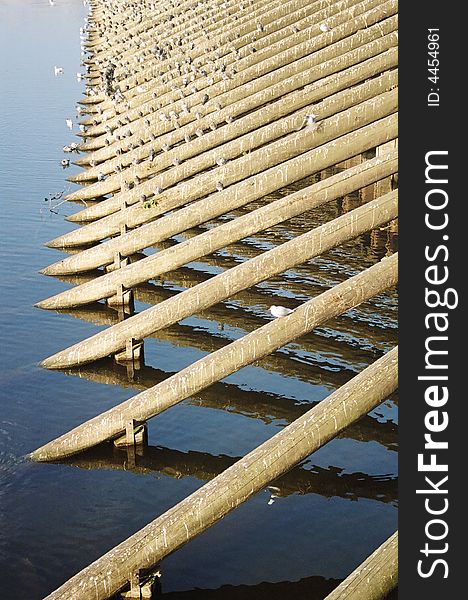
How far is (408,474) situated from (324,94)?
12838 mm

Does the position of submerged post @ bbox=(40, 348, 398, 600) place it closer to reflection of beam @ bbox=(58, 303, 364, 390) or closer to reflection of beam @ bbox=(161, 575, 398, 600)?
reflection of beam @ bbox=(161, 575, 398, 600)

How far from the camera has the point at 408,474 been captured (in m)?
9.73

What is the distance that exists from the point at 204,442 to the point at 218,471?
2.55 feet

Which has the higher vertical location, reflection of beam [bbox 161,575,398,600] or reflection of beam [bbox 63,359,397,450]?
reflection of beam [bbox 63,359,397,450]

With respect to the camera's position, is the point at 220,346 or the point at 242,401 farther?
the point at 220,346

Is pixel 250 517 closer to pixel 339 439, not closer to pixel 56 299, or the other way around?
pixel 339 439

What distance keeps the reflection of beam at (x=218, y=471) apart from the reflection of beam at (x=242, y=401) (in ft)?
3.08

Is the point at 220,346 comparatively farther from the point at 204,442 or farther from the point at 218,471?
the point at 218,471

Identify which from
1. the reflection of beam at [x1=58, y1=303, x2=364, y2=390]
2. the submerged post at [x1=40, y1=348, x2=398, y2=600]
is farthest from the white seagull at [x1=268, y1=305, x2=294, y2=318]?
the submerged post at [x1=40, y1=348, x2=398, y2=600]

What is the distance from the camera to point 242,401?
15.3 m

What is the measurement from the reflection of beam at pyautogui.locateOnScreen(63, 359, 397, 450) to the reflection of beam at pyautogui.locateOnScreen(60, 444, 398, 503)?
0.94m

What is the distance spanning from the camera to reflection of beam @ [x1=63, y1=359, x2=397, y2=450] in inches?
565

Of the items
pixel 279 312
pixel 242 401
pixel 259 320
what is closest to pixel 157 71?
pixel 259 320

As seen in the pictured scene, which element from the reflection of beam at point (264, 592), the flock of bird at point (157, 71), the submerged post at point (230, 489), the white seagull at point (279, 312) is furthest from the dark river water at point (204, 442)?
the flock of bird at point (157, 71)
